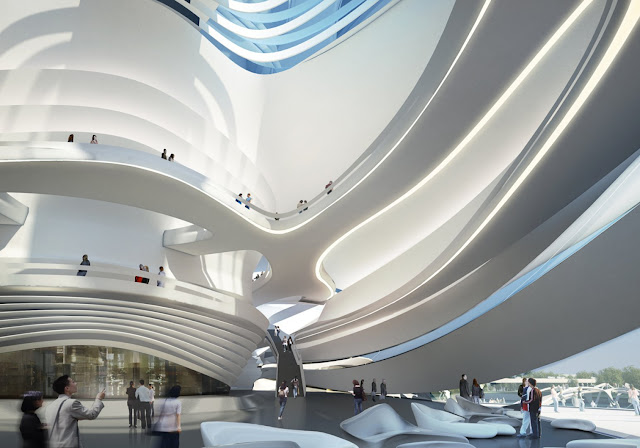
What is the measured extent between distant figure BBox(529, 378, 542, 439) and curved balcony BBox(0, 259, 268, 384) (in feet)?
31.9

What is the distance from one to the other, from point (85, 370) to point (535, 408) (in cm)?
1269

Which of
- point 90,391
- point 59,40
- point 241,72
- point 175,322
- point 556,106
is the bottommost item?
point 90,391

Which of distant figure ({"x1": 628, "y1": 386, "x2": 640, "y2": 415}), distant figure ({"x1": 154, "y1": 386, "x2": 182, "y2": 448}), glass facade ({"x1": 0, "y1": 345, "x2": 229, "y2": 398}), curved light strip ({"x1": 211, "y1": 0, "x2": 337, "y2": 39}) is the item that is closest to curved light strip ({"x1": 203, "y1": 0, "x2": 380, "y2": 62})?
curved light strip ({"x1": 211, "y1": 0, "x2": 337, "y2": 39})

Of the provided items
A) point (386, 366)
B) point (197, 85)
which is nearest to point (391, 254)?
point (386, 366)

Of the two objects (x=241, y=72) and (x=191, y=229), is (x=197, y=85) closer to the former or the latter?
(x=241, y=72)

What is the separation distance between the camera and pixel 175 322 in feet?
52.4

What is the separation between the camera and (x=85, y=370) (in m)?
15.7

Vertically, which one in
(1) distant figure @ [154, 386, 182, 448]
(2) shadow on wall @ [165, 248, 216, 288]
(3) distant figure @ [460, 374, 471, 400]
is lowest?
(3) distant figure @ [460, 374, 471, 400]

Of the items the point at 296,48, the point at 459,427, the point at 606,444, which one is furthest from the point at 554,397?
the point at 296,48

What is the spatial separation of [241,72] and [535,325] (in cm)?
1667

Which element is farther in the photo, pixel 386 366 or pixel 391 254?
pixel 391 254

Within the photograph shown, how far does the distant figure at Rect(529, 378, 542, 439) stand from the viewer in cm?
838

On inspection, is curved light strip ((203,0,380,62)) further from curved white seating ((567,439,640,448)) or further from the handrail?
curved white seating ((567,439,640,448))

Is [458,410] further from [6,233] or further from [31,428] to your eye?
[6,233]
